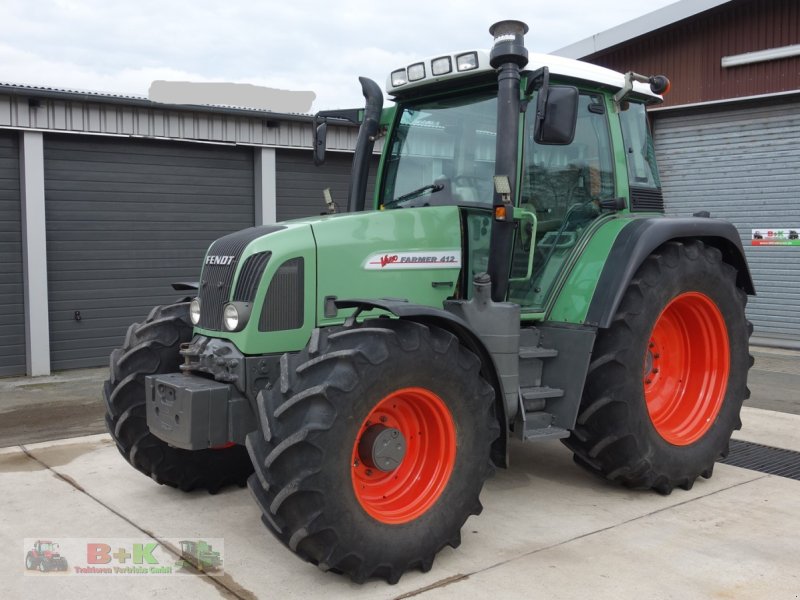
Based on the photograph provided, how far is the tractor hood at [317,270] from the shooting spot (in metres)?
3.83

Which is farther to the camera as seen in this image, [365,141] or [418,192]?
[365,141]

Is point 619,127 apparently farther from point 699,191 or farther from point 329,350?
point 699,191

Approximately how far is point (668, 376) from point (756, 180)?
7030 millimetres

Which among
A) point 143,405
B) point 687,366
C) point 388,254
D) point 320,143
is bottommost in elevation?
point 143,405

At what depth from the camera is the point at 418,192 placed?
4676 mm

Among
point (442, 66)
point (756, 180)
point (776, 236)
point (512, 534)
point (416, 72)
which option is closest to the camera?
point (512, 534)

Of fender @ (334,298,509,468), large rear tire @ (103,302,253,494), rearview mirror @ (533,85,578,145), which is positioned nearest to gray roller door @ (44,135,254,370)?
large rear tire @ (103,302,253,494)

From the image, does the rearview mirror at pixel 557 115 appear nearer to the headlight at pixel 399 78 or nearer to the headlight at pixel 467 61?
the headlight at pixel 467 61

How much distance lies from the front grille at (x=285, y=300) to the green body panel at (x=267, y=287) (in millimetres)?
21

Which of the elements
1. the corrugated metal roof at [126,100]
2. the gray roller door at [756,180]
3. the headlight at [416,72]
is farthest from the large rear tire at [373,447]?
the gray roller door at [756,180]

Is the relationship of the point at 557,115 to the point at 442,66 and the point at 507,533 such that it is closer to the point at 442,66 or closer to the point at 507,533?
the point at 442,66

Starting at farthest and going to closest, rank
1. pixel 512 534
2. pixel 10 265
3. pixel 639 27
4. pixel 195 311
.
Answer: pixel 639 27 < pixel 10 265 < pixel 195 311 < pixel 512 534

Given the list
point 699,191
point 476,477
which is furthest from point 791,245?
point 476,477

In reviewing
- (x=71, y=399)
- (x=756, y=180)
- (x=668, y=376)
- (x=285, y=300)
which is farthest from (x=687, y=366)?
(x=756, y=180)
